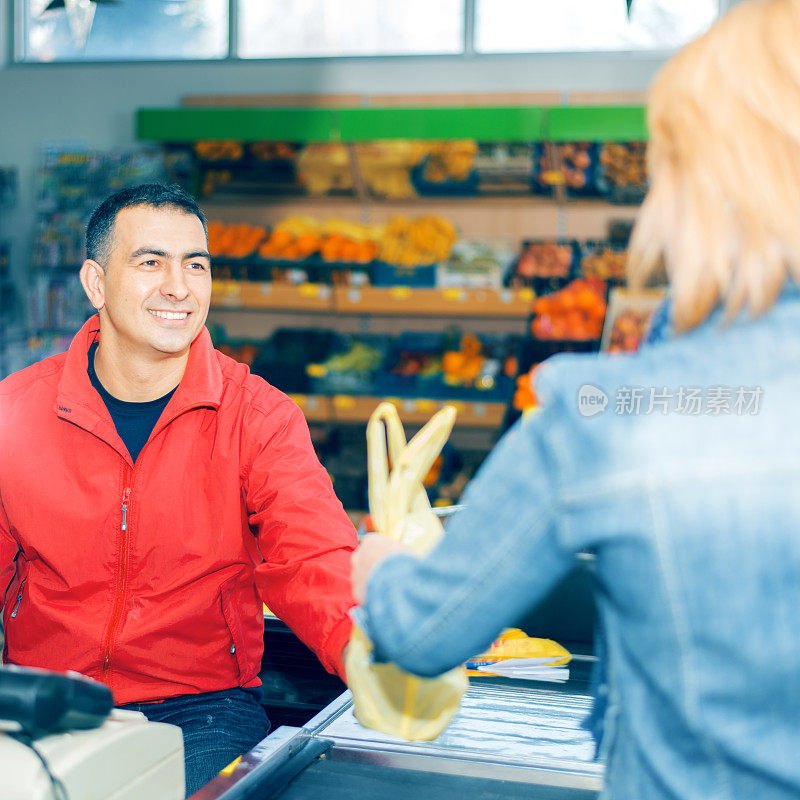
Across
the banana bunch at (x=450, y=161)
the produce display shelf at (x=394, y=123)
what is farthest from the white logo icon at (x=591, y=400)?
the banana bunch at (x=450, y=161)

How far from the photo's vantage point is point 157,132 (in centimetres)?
564

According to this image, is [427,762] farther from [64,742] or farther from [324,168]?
Answer: [324,168]

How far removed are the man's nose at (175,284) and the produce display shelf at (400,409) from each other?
10.7ft

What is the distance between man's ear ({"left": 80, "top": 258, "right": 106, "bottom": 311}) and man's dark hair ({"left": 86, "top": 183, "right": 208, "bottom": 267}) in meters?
0.01

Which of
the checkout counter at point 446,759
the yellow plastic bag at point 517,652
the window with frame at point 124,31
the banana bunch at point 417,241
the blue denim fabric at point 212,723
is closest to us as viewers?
the checkout counter at point 446,759

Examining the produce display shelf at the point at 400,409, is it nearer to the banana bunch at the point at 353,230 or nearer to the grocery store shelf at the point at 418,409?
the grocery store shelf at the point at 418,409

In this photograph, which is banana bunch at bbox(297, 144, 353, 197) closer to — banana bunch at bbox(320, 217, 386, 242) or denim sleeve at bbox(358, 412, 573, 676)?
banana bunch at bbox(320, 217, 386, 242)

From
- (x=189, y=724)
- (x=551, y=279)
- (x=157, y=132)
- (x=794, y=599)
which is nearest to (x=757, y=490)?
(x=794, y=599)

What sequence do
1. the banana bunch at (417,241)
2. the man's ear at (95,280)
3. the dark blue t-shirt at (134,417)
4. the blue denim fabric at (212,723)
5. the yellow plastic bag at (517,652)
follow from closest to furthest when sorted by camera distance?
the blue denim fabric at (212,723) < the yellow plastic bag at (517,652) < the dark blue t-shirt at (134,417) < the man's ear at (95,280) < the banana bunch at (417,241)

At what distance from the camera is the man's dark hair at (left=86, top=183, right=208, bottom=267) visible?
1948 mm

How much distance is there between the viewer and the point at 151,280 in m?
1.93

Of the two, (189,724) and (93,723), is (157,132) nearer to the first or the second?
(189,724)

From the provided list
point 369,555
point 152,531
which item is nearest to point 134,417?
point 152,531

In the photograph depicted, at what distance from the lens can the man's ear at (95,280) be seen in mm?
1980
